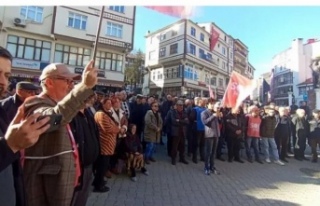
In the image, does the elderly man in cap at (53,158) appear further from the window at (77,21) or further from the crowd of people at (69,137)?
the window at (77,21)

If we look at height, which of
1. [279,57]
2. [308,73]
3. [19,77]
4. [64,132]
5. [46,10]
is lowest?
[64,132]

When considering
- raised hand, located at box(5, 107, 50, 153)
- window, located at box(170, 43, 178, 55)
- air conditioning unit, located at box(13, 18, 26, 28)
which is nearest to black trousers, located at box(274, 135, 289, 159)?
raised hand, located at box(5, 107, 50, 153)

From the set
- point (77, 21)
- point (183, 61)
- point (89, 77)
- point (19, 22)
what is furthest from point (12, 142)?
point (183, 61)

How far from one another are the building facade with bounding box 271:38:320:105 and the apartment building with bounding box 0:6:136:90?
38832 millimetres

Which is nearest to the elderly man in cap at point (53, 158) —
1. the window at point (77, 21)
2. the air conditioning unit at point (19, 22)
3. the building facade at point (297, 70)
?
the air conditioning unit at point (19, 22)

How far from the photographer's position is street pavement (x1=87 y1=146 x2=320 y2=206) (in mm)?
4613

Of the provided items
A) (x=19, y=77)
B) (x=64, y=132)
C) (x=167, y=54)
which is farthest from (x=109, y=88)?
(x=64, y=132)

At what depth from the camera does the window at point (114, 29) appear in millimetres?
24312

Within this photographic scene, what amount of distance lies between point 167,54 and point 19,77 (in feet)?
79.1

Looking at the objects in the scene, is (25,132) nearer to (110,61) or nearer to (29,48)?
(29,48)

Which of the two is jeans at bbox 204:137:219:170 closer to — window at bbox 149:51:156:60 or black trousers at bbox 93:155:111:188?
black trousers at bbox 93:155:111:188

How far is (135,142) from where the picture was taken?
5.95 m

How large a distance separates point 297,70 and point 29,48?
54.8 m

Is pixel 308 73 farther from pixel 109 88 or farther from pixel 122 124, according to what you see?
pixel 122 124
